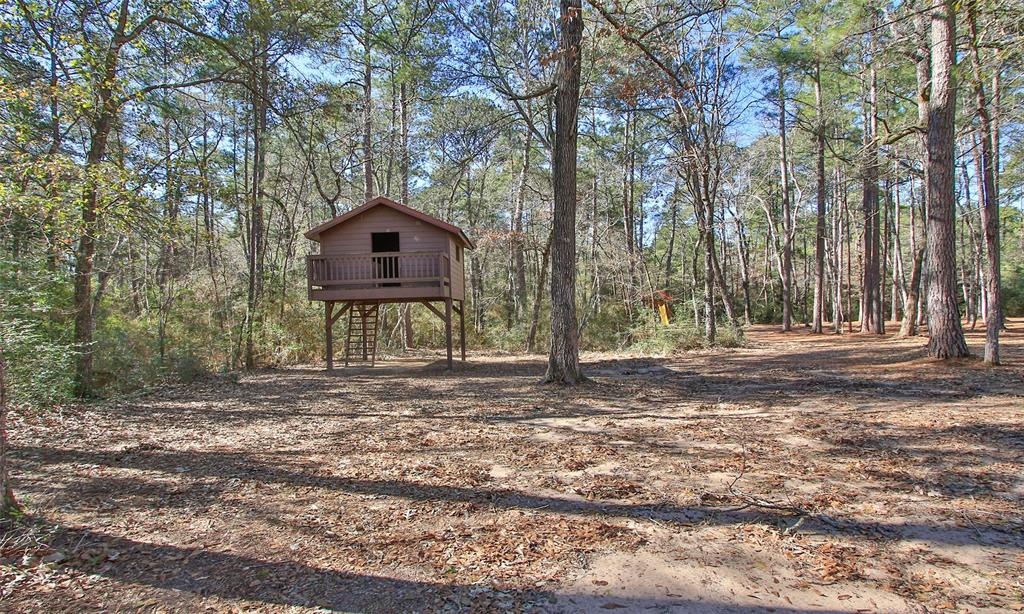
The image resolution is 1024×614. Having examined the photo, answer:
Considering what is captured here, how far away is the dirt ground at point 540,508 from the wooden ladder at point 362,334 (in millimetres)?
8082

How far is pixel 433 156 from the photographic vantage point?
69.1 feet

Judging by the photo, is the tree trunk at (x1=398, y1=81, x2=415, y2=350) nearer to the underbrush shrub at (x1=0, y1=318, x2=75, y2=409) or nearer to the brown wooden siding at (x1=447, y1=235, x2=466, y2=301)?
the brown wooden siding at (x1=447, y1=235, x2=466, y2=301)

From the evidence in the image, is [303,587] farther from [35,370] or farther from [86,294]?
[86,294]

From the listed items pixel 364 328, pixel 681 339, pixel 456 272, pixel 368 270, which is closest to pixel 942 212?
pixel 681 339

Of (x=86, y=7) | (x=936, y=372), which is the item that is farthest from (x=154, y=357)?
(x=936, y=372)

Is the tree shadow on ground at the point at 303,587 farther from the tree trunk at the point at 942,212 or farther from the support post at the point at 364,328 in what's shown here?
the support post at the point at 364,328

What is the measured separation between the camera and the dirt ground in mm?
2559

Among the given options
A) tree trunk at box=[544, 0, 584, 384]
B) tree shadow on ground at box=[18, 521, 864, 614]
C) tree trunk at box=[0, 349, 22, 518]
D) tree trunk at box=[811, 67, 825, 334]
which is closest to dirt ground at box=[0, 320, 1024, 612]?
tree shadow on ground at box=[18, 521, 864, 614]

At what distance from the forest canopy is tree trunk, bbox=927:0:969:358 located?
47 millimetres

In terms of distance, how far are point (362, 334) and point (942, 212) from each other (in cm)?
1541

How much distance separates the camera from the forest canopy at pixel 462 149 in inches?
265

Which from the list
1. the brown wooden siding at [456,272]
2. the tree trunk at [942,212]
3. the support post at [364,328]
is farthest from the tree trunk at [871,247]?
the support post at [364,328]

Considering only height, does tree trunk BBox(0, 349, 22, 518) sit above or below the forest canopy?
below

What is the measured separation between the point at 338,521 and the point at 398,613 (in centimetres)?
126
